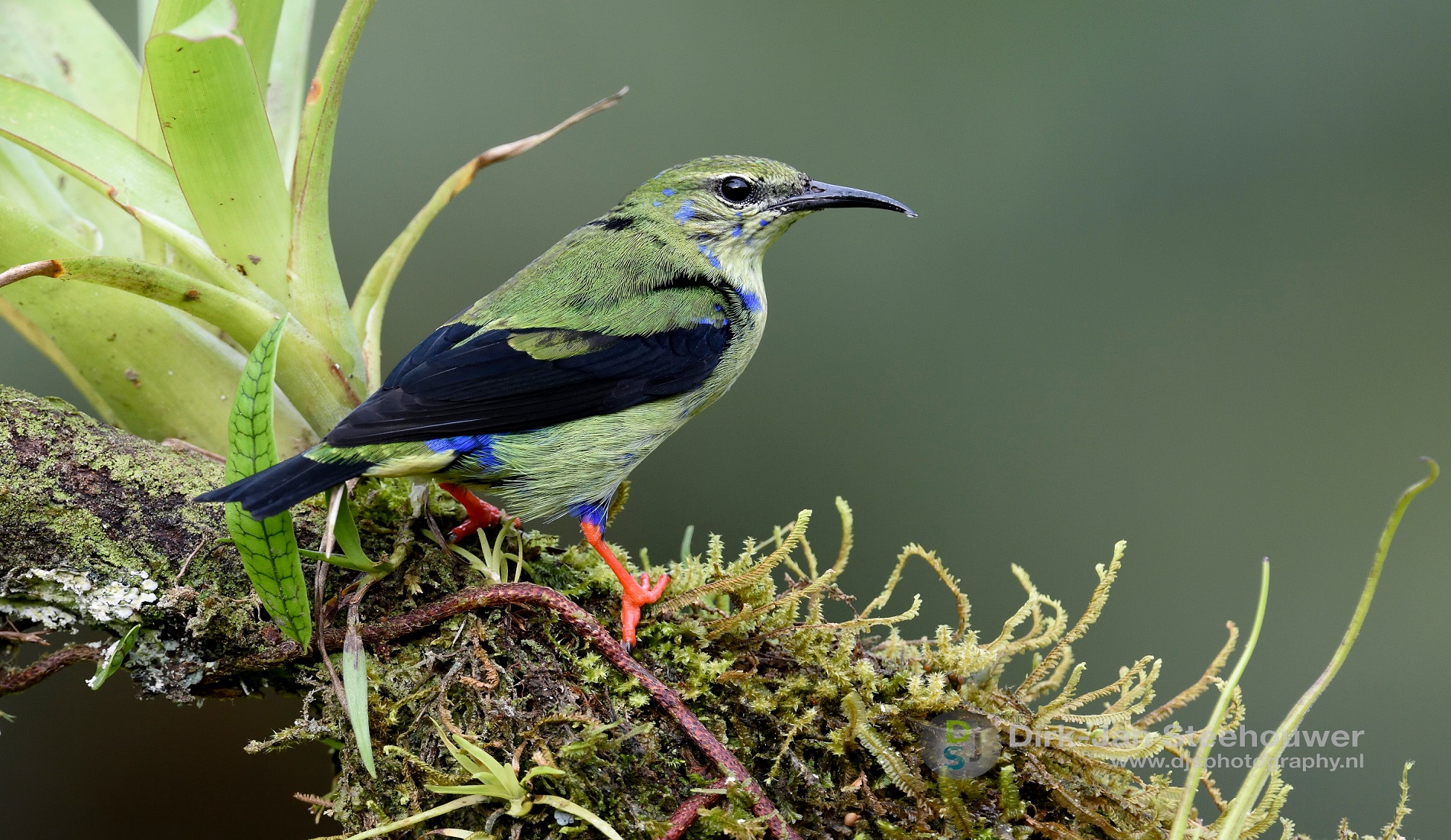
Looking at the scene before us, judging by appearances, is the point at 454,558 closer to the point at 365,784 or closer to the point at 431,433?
the point at 431,433

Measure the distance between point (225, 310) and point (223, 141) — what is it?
1.22ft

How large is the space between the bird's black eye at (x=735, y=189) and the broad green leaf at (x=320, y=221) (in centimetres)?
106

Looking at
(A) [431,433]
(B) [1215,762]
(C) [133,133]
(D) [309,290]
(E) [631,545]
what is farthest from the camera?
(E) [631,545]

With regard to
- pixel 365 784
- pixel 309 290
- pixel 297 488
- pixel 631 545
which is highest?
pixel 309 290

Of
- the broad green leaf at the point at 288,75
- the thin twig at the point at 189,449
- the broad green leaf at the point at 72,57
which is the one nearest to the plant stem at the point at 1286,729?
the thin twig at the point at 189,449

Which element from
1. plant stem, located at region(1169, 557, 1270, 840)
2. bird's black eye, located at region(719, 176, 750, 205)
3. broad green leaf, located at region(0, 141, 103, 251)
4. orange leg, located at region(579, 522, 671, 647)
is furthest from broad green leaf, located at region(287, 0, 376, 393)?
plant stem, located at region(1169, 557, 1270, 840)

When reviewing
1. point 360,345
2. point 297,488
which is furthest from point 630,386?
point 297,488

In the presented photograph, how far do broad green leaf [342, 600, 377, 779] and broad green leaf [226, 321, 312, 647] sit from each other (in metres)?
0.11

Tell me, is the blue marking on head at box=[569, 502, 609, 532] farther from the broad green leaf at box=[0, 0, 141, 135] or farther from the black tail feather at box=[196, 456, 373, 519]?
the broad green leaf at box=[0, 0, 141, 135]

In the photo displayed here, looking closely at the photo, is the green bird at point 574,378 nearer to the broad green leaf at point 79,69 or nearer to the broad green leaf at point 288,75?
the broad green leaf at point 288,75

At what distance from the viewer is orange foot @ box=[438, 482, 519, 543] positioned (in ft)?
7.13

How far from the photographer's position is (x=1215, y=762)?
190 centimetres

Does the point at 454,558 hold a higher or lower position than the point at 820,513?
higher

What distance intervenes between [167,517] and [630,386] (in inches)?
39.2
